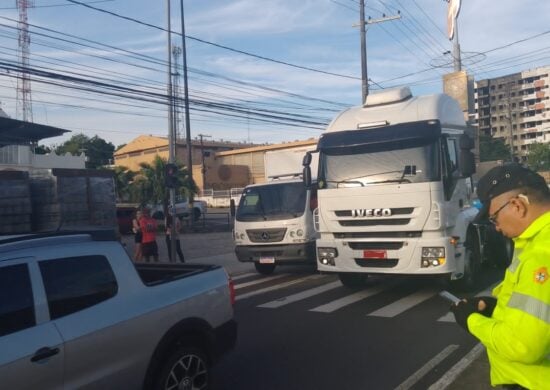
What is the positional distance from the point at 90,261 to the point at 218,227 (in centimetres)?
2523

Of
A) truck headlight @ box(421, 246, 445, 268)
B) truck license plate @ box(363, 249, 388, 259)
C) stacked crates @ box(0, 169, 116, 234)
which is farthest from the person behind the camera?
stacked crates @ box(0, 169, 116, 234)

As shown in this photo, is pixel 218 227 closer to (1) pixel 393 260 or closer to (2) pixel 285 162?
(2) pixel 285 162

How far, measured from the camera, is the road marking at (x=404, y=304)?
8535 millimetres

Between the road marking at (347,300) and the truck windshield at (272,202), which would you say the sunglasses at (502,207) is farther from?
the truck windshield at (272,202)

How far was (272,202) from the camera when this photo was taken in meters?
13.3

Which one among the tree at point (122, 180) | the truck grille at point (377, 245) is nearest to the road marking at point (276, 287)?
the truck grille at point (377, 245)

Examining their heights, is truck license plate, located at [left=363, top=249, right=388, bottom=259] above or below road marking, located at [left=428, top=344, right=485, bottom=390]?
above

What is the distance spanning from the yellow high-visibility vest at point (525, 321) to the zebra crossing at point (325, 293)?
19.5ft

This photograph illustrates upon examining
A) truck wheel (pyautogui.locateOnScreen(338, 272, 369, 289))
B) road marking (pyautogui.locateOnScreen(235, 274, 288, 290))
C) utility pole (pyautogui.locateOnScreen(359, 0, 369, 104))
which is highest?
utility pole (pyautogui.locateOnScreen(359, 0, 369, 104))

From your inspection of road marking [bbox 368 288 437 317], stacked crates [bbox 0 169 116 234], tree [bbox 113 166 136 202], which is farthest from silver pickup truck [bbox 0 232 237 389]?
tree [bbox 113 166 136 202]

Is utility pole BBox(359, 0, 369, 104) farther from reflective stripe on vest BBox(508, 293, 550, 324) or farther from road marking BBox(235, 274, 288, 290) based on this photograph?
reflective stripe on vest BBox(508, 293, 550, 324)

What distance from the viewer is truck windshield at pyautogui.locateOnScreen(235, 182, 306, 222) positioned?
42.2 ft

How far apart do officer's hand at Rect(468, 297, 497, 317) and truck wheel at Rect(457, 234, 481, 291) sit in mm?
7387

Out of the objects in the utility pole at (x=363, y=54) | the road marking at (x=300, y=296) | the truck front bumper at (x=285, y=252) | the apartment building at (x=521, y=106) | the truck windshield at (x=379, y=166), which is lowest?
the road marking at (x=300, y=296)
